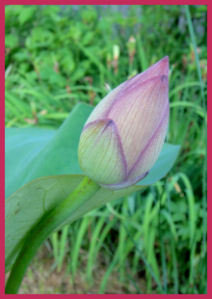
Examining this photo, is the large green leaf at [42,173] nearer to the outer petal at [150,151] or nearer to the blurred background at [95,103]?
the outer petal at [150,151]

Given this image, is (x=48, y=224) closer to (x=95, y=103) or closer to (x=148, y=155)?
(x=148, y=155)

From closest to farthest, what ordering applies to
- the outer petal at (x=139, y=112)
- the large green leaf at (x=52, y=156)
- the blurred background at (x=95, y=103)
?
the outer petal at (x=139, y=112), the large green leaf at (x=52, y=156), the blurred background at (x=95, y=103)

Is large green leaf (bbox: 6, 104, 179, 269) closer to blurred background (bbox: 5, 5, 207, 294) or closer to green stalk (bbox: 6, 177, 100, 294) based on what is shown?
green stalk (bbox: 6, 177, 100, 294)

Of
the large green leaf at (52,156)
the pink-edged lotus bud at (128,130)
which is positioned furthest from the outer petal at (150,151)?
the large green leaf at (52,156)

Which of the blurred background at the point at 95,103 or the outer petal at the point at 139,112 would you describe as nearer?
the outer petal at the point at 139,112

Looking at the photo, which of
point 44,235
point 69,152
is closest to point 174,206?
point 69,152
